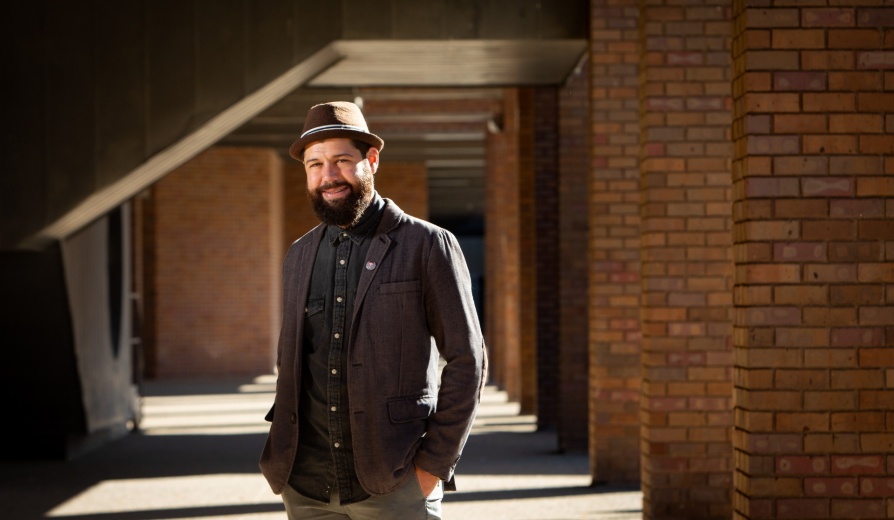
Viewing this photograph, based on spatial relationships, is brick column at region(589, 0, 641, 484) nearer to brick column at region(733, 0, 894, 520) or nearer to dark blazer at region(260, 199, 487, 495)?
brick column at region(733, 0, 894, 520)

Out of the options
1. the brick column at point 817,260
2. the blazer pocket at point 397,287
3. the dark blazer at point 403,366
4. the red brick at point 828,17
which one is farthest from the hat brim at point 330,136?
the red brick at point 828,17

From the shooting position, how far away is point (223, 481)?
9.19 metres

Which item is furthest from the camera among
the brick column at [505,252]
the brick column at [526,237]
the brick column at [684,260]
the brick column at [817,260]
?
the brick column at [505,252]

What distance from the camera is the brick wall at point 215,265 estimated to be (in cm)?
2236

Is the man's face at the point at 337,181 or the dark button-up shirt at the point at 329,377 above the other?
the man's face at the point at 337,181

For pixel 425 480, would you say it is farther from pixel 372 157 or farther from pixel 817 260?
pixel 817 260

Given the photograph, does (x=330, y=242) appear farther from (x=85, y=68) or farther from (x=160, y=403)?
(x=160, y=403)

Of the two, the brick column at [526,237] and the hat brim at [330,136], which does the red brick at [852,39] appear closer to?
the hat brim at [330,136]

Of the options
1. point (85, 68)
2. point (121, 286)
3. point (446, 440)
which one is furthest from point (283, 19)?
point (446, 440)

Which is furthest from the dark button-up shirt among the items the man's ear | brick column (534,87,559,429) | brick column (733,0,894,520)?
brick column (534,87,559,429)

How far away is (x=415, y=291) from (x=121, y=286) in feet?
35.1

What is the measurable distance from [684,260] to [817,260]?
3.02 metres

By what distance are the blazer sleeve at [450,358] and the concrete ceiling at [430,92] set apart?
253 inches

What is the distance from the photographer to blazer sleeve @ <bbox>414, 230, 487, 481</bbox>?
289 centimetres
